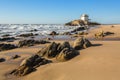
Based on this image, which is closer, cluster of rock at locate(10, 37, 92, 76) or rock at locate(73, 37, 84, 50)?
cluster of rock at locate(10, 37, 92, 76)

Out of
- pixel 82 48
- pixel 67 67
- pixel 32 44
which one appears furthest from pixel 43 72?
pixel 32 44

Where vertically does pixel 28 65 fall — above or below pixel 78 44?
below

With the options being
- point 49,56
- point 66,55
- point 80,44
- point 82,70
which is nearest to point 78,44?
point 80,44

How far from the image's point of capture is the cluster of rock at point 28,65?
33.0 ft

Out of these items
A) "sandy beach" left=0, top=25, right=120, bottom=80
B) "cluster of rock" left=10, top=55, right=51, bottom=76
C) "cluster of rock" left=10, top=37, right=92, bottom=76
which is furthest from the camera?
"cluster of rock" left=10, top=37, right=92, bottom=76

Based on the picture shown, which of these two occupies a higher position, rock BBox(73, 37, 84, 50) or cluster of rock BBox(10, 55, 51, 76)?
rock BBox(73, 37, 84, 50)

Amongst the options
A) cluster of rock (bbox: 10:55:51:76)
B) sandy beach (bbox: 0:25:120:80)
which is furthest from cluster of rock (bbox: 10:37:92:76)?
sandy beach (bbox: 0:25:120:80)

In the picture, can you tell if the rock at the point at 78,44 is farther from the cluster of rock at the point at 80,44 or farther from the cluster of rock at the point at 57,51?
the cluster of rock at the point at 57,51

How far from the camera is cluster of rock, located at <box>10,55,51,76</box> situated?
1005 centimetres

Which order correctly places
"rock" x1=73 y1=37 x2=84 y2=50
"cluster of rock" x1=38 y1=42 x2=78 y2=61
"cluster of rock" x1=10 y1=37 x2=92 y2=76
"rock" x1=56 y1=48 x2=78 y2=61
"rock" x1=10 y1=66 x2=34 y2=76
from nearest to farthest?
"rock" x1=10 y1=66 x2=34 y2=76, "cluster of rock" x1=10 y1=37 x2=92 y2=76, "rock" x1=56 y1=48 x2=78 y2=61, "cluster of rock" x1=38 y1=42 x2=78 y2=61, "rock" x1=73 y1=37 x2=84 y2=50

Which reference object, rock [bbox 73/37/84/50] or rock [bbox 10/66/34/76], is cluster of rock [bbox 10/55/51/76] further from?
rock [bbox 73/37/84/50]

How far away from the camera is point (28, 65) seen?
1081 centimetres

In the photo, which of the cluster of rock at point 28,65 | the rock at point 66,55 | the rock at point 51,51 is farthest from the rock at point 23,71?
the rock at point 51,51

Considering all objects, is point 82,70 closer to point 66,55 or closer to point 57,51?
point 66,55
